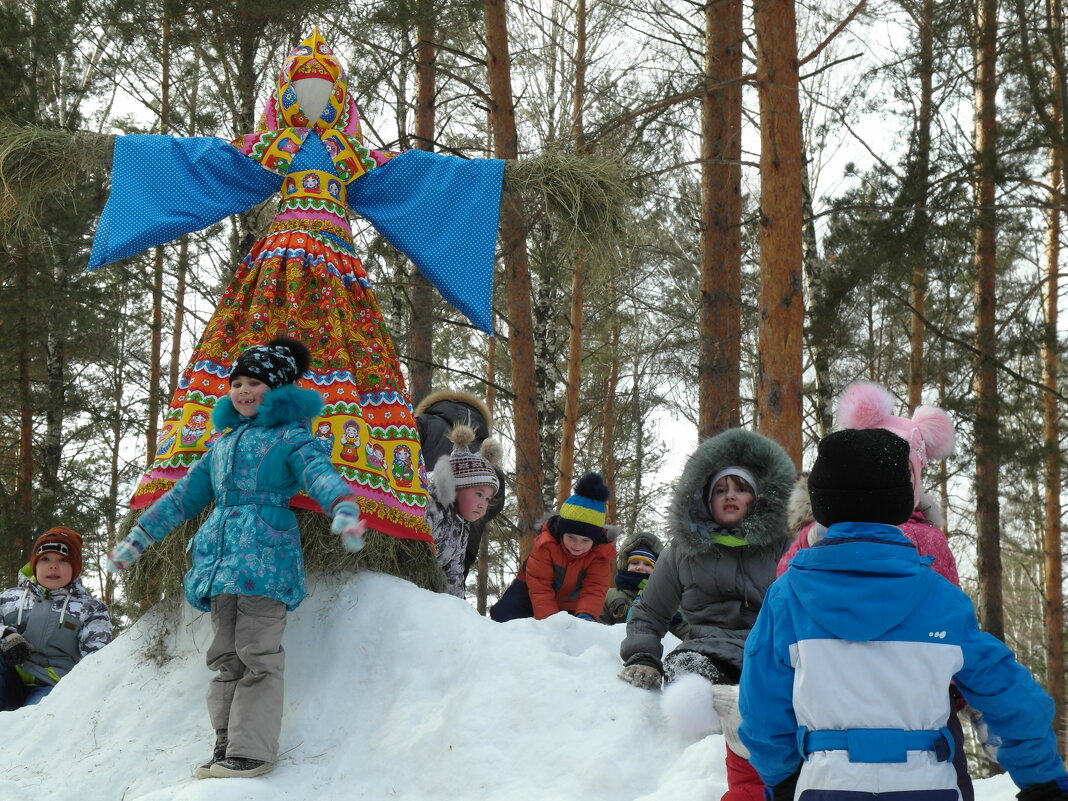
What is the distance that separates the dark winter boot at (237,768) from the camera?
376 centimetres

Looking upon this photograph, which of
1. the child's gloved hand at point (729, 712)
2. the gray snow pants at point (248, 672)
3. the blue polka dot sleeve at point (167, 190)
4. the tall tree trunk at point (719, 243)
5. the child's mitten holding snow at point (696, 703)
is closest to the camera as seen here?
the child's gloved hand at point (729, 712)

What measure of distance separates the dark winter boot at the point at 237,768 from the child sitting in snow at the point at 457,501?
171 cm

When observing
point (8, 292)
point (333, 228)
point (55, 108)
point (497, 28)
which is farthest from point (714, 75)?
point (55, 108)

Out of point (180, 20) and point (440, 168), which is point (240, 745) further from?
point (180, 20)

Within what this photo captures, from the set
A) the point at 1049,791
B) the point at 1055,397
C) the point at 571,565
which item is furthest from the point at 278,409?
the point at 1055,397

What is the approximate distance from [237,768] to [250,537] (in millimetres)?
812

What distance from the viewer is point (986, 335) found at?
32.2ft

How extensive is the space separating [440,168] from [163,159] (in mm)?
1311

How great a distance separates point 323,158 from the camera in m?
5.22

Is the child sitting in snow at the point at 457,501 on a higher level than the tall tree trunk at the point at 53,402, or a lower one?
lower

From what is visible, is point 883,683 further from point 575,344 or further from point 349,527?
point 575,344

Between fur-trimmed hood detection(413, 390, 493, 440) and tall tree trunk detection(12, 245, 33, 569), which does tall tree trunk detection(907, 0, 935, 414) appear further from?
tall tree trunk detection(12, 245, 33, 569)

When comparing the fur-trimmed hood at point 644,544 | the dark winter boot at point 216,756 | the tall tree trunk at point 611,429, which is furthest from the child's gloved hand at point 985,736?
the tall tree trunk at point 611,429

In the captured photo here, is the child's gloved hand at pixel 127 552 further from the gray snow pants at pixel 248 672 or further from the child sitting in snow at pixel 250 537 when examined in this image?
the gray snow pants at pixel 248 672
